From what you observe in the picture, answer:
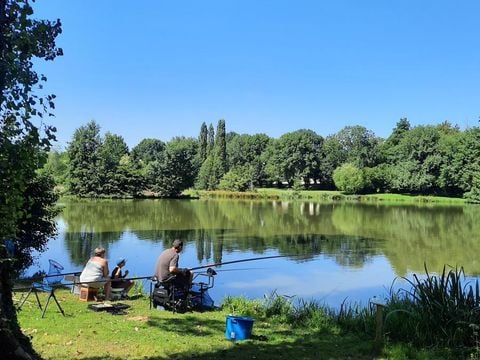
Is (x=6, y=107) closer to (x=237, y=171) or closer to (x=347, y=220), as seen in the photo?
(x=347, y=220)

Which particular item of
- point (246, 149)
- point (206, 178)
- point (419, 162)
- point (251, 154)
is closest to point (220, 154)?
point (206, 178)

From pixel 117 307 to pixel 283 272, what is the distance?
7.51 meters

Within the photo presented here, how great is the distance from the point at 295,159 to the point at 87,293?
67.6 meters

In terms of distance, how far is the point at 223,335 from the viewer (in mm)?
6270

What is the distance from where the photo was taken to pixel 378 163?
7475cm

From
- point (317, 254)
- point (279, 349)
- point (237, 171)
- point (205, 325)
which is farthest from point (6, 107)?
point (237, 171)

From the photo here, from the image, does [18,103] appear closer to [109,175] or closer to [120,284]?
[120,284]

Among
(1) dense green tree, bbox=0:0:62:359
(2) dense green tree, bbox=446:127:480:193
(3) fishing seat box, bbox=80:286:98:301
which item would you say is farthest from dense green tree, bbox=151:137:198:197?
(1) dense green tree, bbox=0:0:62:359

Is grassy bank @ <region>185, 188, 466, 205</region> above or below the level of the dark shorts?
above

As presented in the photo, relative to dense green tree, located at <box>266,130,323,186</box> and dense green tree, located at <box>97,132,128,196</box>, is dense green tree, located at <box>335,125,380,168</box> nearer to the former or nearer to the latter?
dense green tree, located at <box>266,130,323,186</box>

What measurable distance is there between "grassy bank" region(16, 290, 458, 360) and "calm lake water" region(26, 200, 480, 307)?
2.79m

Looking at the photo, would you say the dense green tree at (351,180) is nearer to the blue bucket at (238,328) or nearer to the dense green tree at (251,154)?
the dense green tree at (251,154)

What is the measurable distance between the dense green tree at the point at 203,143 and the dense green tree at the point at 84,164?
26705 millimetres

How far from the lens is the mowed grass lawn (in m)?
5.26
